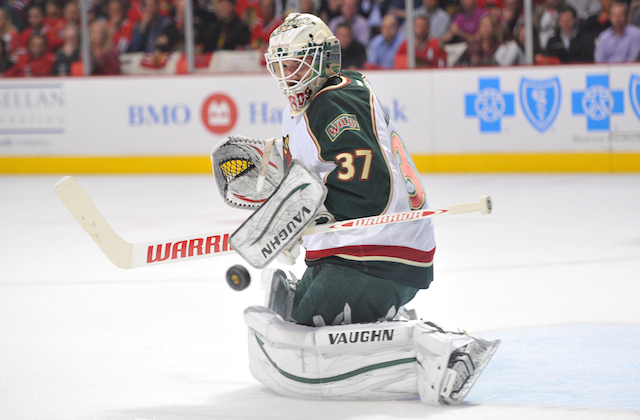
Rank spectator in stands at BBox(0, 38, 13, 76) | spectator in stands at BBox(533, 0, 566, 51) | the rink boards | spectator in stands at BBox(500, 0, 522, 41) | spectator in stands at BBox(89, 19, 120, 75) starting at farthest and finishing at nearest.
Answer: spectator in stands at BBox(0, 38, 13, 76) < spectator in stands at BBox(89, 19, 120, 75) < spectator in stands at BBox(500, 0, 522, 41) < spectator in stands at BBox(533, 0, 566, 51) < the rink boards

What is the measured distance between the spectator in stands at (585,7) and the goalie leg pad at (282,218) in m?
5.89

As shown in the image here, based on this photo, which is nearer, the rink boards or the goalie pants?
the goalie pants

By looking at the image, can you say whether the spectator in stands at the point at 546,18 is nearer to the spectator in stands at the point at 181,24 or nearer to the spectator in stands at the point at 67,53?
the spectator in stands at the point at 181,24

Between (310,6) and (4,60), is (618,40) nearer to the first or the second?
(310,6)

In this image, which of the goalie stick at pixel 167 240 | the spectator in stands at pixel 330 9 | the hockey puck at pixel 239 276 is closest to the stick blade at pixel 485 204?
the goalie stick at pixel 167 240

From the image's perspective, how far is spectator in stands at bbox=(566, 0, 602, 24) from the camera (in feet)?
24.2

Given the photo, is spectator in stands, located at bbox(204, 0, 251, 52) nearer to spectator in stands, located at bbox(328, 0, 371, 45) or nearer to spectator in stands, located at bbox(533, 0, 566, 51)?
spectator in stands, located at bbox(328, 0, 371, 45)

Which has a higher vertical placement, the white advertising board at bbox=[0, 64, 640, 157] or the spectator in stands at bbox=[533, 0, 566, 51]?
the spectator in stands at bbox=[533, 0, 566, 51]

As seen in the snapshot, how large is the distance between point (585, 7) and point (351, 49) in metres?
2.03


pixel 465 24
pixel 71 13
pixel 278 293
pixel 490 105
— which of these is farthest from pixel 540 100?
pixel 278 293

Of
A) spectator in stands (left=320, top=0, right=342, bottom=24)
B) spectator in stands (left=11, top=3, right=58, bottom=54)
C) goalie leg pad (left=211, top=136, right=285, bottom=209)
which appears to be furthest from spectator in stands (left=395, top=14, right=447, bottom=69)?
goalie leg pad (left=211, top=136, right=285, bottom=209)

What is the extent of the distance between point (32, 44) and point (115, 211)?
3494mm

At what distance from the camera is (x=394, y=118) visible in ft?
25.2

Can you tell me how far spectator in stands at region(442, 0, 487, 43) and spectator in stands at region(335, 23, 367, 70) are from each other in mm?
749
